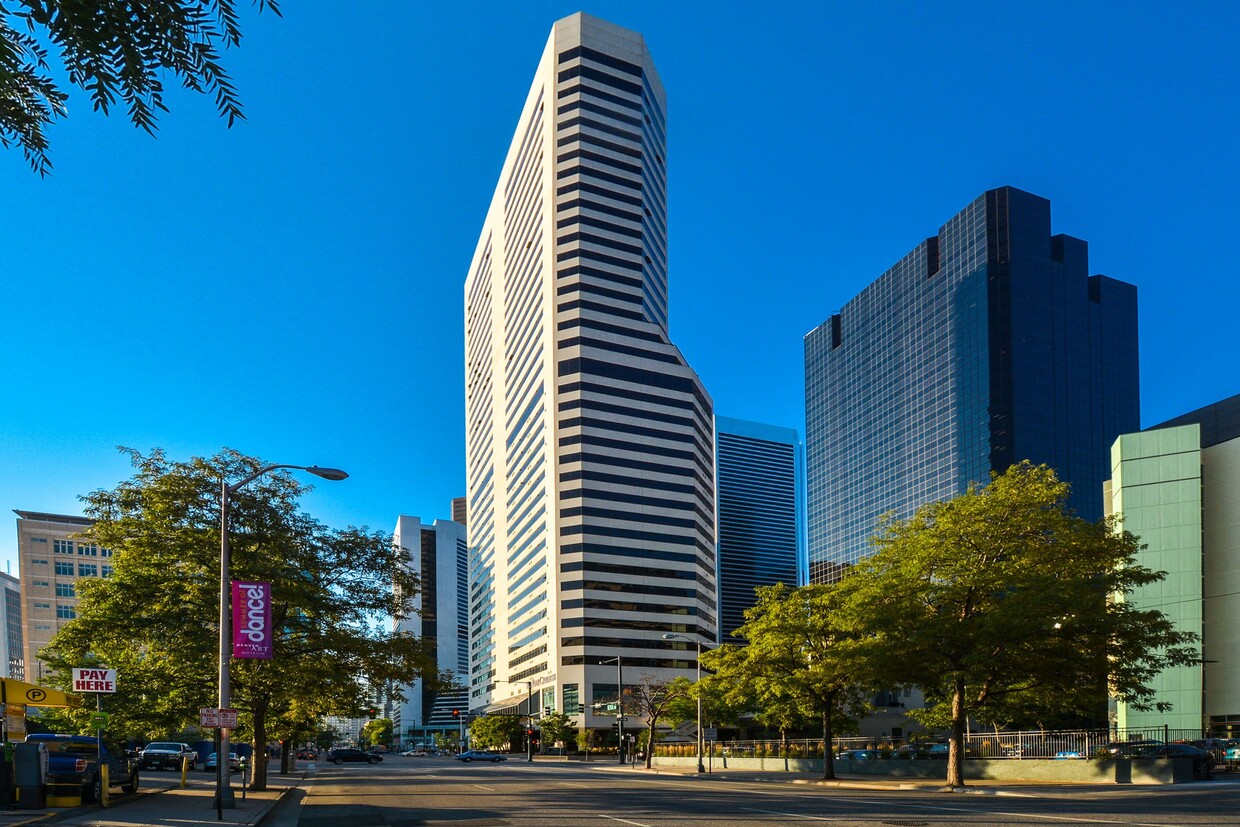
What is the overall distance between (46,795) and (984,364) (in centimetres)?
17061

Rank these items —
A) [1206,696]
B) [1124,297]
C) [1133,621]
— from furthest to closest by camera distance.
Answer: [1124,297] → [1206,696] → [1133,621]

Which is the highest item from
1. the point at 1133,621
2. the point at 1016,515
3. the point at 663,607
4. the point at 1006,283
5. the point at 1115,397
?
the point at 1006,283

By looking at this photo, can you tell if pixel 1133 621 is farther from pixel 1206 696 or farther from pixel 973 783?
pixel 1206 696

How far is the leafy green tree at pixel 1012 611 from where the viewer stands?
32.3 metres

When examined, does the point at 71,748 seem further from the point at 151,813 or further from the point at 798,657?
the point at 798,657

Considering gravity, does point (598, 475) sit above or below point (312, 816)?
above

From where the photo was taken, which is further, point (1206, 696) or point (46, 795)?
point (1206, 696)

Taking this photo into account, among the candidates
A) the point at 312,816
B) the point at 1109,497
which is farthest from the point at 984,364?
the point at 312,816

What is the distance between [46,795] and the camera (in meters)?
26.3

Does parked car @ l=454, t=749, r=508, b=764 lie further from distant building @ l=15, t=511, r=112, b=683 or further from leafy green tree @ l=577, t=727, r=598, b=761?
distant building @ l=15, t=511, r=112, b=683

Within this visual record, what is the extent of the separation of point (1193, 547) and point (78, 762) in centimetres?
6866

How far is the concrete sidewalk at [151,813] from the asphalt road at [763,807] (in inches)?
40.9

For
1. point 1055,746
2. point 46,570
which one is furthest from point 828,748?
point 46,570

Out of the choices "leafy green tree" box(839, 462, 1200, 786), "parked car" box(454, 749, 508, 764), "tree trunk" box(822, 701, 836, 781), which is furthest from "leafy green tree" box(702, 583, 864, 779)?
"parked car" box(454, 749, 508, 764)
